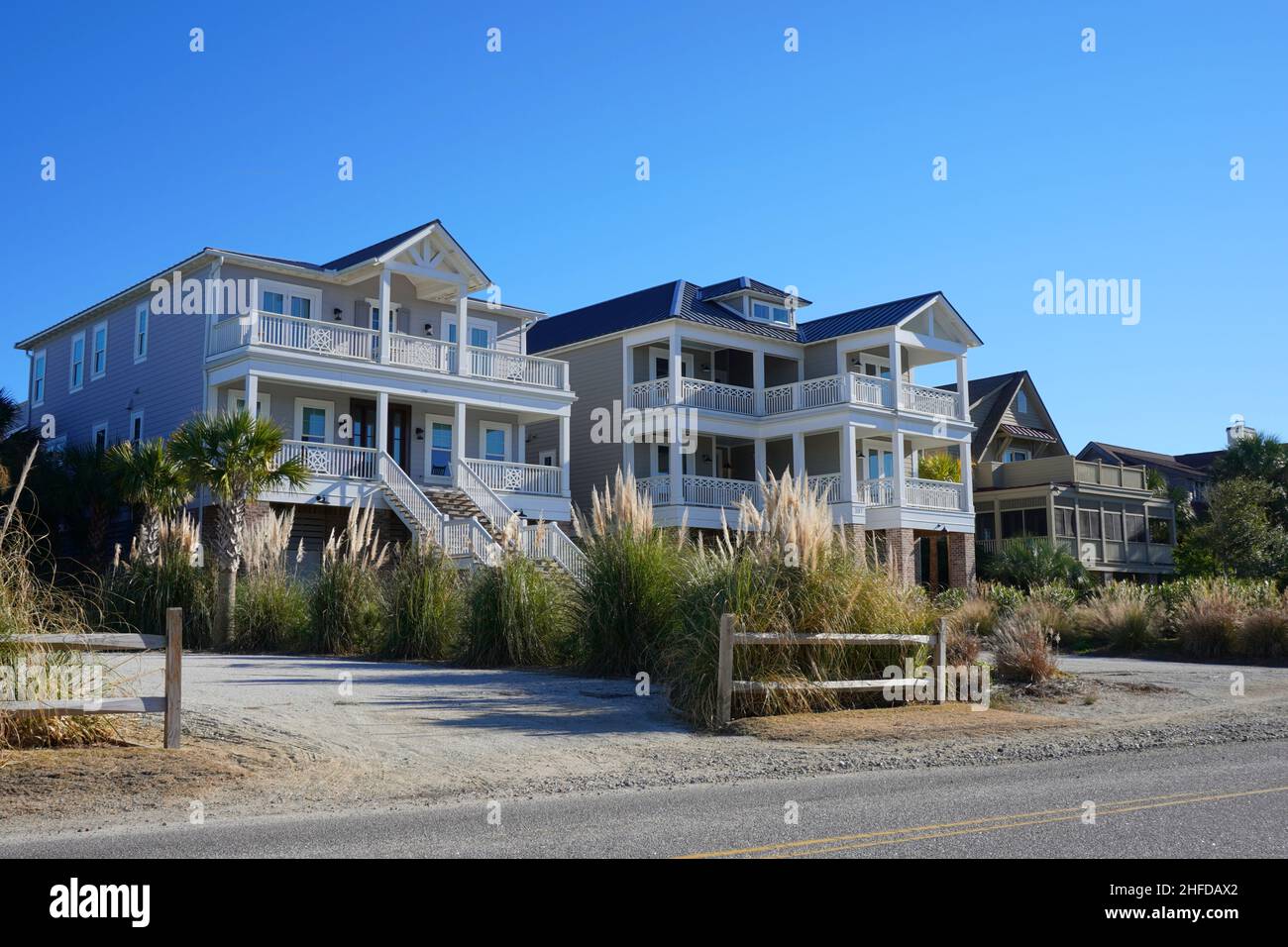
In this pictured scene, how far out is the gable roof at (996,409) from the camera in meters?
50.2

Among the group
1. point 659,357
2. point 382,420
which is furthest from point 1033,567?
Result: point 382,420

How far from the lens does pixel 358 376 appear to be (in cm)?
3045

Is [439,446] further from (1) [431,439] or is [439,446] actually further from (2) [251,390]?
(2) [251,390]

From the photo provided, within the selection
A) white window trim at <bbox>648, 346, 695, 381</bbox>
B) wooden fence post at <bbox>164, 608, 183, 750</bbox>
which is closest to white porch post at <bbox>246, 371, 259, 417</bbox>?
white window trim at <bbox>648, 346, 695, 381</bbox>

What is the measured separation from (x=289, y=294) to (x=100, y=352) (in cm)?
777

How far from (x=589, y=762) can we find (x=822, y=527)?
14.3 ft

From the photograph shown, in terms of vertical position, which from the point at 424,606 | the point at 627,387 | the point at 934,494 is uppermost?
the point at 627,387

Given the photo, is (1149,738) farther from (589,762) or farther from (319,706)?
(319,706)

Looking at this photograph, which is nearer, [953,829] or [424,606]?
[953,829]

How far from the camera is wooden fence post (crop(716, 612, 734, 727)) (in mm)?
12648

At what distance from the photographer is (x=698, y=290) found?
40750 mm
